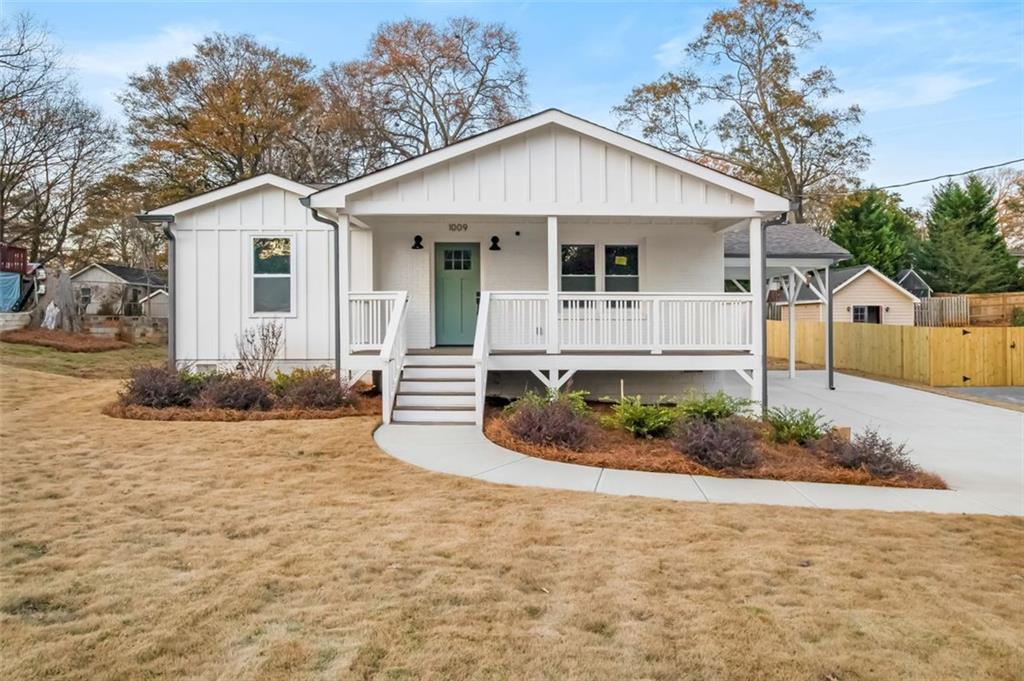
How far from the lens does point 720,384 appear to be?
37.7 feet

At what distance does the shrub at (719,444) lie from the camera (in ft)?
22.4

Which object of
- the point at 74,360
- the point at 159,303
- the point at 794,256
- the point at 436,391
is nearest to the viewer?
the point at 436,391

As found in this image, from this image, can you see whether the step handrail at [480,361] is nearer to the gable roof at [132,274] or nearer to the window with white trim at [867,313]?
the window with white trim at [867,313]

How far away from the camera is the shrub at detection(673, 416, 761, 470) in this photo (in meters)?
6.84

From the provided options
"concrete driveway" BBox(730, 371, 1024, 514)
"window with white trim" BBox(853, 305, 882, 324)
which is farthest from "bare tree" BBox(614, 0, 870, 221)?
"concrete driveway" BBox(730, 371, 1024, 514)

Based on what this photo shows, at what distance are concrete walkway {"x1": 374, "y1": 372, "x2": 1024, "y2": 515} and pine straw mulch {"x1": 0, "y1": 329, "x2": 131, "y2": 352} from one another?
1389cm

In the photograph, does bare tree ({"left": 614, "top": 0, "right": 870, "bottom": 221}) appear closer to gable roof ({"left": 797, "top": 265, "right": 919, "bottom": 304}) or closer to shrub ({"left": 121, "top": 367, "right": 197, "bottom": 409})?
gable roof ({"left": 797, "top": 265, "right": 919, "bottom": 304})

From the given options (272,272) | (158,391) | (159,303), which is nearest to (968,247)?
(272,272)

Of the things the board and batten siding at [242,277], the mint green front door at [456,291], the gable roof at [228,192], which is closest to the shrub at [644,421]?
the mint green front door at [456,291]

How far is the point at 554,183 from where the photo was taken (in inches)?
389

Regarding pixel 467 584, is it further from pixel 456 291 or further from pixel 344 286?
pixel 456 291

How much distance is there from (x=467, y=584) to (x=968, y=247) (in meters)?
36.2

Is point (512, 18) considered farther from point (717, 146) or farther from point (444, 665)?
point (444, 665)

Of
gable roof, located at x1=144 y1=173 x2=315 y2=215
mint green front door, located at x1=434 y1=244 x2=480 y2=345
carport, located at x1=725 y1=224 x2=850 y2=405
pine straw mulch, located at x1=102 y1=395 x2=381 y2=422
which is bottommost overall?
pine straw mulch, located at x1=102 y1=395 x2=381 y2=422
